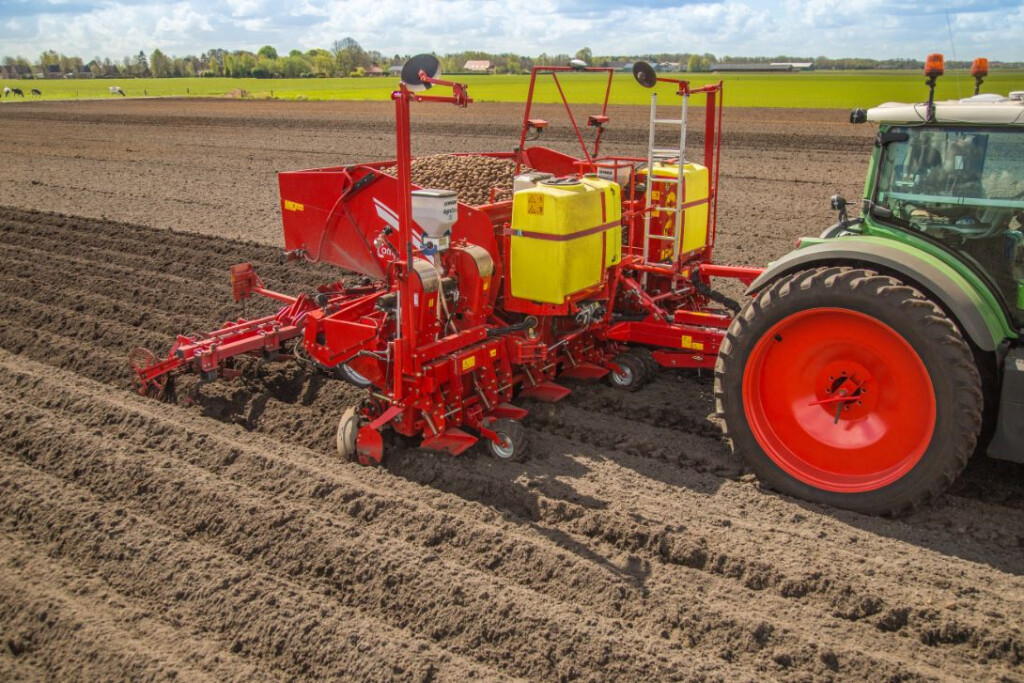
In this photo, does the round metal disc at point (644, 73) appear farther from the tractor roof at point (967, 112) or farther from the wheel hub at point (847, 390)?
the wheel hub at point (847, 390)

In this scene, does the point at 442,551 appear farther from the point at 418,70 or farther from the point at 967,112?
the point at 967,112

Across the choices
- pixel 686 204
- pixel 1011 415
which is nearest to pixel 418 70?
pixel 686 204

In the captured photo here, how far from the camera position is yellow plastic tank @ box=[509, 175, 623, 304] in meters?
5.15

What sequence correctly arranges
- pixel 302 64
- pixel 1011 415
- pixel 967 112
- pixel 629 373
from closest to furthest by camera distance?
1. pixel 1011 415
2. pixel 967 112
3. pixel 629 373
4. pixel 302 64

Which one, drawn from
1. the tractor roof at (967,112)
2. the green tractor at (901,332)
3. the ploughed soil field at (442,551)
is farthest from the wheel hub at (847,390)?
the tractor roof at (967,112)

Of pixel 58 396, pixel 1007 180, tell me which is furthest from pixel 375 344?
pixel 1007 180

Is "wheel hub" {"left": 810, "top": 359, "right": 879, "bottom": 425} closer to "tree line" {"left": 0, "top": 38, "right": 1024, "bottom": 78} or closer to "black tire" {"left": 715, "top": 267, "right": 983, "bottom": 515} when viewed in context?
"black tire" {"left": 715, "top": 267, "right": 983, "bottom": 515}

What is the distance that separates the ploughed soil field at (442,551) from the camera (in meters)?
3.29

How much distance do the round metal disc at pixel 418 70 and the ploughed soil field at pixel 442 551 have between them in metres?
2.06

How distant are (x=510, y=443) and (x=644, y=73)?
8.45 feet

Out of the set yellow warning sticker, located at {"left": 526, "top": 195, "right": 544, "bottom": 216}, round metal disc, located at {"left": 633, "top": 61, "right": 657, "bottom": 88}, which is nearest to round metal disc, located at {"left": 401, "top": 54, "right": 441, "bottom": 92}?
yellow warning sticker, located at {"left": 526, "top": 195, "right": 544, "bottom": 216}

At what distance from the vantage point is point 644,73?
18.1 ft

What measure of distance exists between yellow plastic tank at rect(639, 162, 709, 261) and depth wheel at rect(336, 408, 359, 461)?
2.67 meters

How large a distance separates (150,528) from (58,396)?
6.90ft
